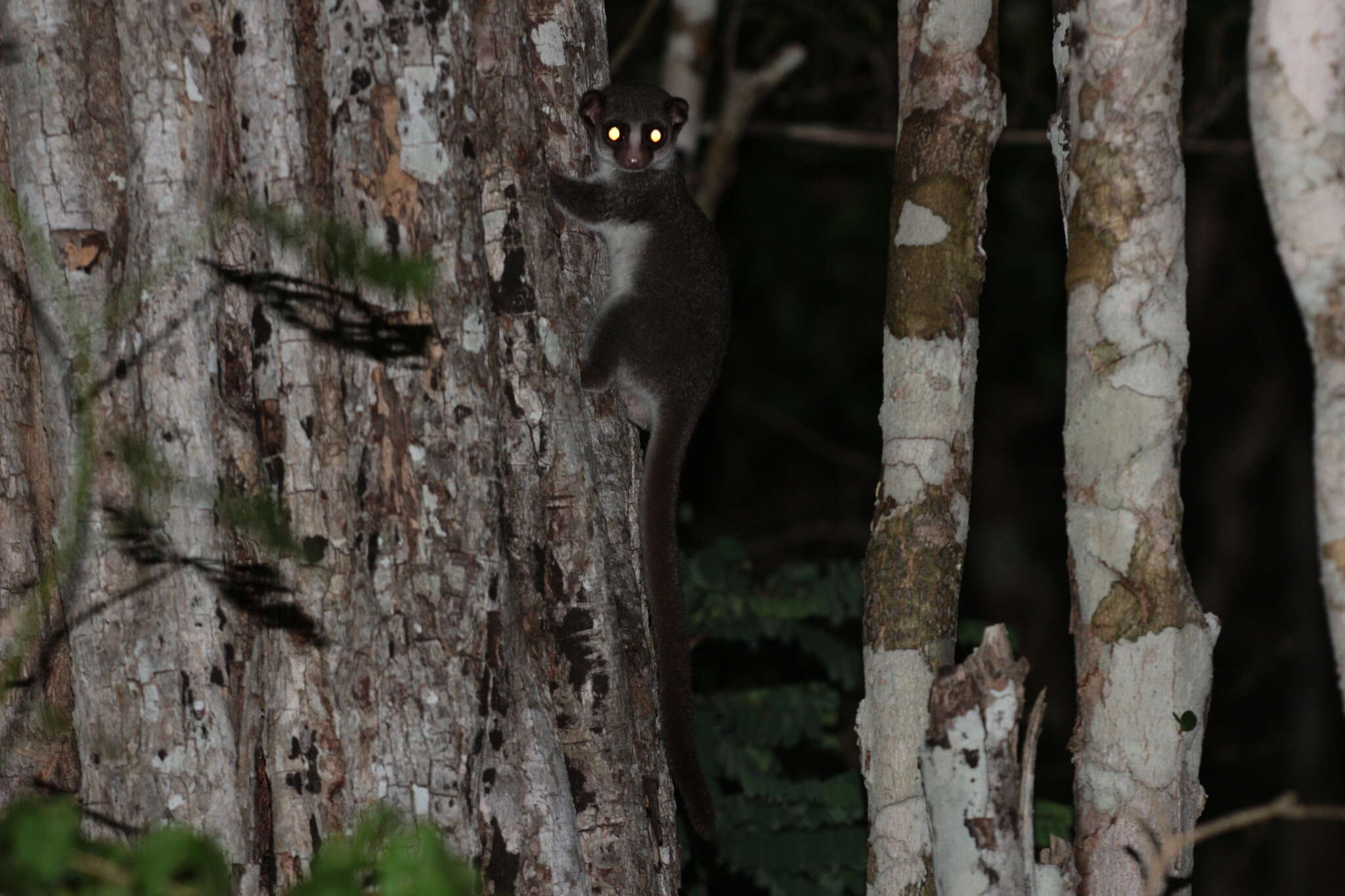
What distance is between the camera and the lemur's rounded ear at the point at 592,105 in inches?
138

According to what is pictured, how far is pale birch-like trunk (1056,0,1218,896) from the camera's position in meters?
2.58

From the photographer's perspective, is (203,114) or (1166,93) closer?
(1166,93)

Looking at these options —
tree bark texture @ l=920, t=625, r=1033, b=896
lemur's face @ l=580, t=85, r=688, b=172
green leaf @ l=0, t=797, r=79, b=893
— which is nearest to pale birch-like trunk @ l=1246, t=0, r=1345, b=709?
tree bark texture @ l=920, t=625, r=1033, b=896

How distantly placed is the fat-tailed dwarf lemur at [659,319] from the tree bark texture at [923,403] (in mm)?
587

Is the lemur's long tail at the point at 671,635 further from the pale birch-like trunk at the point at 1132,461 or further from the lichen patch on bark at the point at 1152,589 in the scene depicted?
the lichen patch on bark at the point at 1152,589

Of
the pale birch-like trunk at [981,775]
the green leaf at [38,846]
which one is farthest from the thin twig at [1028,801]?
the green leaf at [38,846]

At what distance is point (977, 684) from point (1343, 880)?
1040 cm

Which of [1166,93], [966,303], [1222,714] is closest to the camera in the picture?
[1166,93]

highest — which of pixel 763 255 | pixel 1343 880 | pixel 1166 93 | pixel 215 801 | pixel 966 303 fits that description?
pixel 763 255

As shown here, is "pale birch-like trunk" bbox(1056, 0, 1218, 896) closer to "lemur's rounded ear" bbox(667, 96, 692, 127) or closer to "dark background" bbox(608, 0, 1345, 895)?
"lemur's rounded ear" bbox(667, 96, 692, 127)

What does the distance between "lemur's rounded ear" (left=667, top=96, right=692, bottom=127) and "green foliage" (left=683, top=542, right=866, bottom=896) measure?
58.4 inches

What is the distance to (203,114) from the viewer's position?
2.94 metres

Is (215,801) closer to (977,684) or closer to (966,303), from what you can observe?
(977,684)

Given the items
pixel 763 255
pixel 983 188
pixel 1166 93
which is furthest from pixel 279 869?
pixel 763 255
